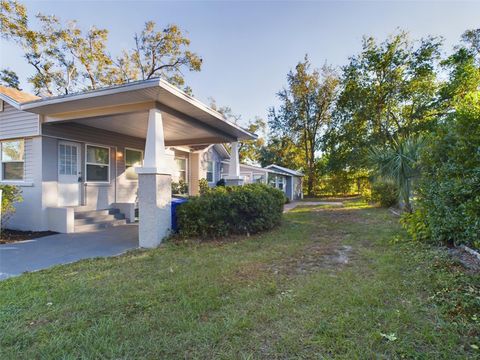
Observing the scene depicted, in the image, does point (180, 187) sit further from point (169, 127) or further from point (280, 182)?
point (280, 182)

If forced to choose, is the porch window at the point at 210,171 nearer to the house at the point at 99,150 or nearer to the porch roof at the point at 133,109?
the house at the point at 99,150

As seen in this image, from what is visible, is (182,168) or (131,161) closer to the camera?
(131,161)

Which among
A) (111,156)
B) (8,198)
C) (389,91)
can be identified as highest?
(389,91)

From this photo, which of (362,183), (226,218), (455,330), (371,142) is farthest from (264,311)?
(362,183)

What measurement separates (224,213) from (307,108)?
23.3m

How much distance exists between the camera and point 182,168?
43.4ft

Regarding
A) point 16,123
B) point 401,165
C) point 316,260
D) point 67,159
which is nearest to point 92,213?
point 67,159

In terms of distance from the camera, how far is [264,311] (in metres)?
2.60

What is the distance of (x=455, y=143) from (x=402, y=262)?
2046 mm

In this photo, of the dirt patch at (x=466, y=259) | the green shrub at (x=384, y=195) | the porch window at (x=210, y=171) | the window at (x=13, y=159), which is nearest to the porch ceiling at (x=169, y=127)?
the window at (x=13, y=159)

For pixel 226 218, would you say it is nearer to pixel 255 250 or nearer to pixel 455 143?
pixel 255 250

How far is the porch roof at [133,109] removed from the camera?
5.23 meters

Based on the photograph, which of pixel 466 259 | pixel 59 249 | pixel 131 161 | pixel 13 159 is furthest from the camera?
pixel 131 161

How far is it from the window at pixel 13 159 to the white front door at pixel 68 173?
101cm
